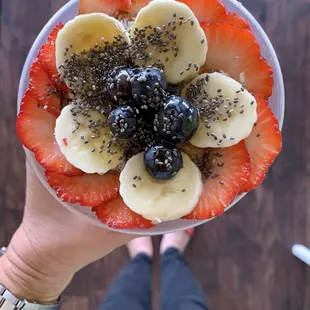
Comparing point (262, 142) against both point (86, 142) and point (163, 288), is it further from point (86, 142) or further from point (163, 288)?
point (163, 288)

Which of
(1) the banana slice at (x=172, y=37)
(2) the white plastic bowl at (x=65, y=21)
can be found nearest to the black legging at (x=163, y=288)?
(2) the white plastic bowl at (x=65, y=21)

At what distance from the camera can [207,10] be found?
→ 0.72 m

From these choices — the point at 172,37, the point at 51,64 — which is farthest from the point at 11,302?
the point at 172,37

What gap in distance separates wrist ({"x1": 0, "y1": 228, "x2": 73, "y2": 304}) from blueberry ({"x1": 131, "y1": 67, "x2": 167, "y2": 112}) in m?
0.43

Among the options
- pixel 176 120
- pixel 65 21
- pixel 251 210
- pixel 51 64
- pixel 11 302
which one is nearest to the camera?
pixel 176 120

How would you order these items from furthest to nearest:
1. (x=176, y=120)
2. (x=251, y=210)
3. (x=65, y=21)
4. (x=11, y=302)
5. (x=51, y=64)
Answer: (x=251, y=210) < (x=11, y=302) < (x=65, y=21) < (x=51, y=64) < (x=176, y=120)

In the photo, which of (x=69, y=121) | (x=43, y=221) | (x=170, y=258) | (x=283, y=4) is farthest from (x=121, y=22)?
(x=170, y=258)

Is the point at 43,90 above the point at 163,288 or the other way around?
above

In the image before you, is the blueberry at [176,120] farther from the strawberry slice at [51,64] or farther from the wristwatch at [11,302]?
the wristwatch at [11,302]

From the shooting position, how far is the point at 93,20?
0.67 meters

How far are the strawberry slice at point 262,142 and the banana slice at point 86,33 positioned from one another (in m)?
0.22

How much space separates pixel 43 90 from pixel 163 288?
79cm

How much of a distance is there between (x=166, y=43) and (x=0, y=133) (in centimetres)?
69

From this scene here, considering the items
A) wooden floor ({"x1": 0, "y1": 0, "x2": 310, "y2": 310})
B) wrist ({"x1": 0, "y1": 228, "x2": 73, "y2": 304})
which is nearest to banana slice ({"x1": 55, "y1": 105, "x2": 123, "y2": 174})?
wrist ({"x1": 0, "y1": 228, "x2": 73, "y2": 304})
